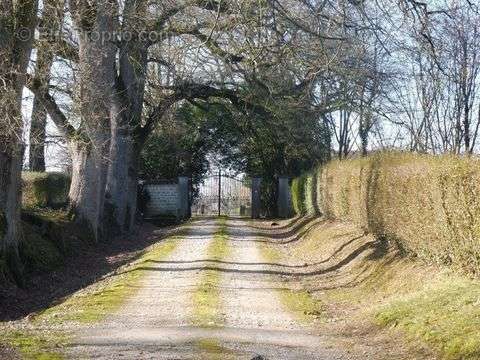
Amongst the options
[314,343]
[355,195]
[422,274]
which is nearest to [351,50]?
[355,195]

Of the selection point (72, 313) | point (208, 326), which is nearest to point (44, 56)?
point (72, 313)

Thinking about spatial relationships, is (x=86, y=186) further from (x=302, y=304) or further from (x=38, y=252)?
(x=302, y=304)

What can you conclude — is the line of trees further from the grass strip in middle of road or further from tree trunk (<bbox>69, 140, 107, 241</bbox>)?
the grass strip in middle of road

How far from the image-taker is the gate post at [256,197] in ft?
127

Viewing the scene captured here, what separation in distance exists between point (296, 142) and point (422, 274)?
20.4 meters

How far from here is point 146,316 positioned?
35.1ft

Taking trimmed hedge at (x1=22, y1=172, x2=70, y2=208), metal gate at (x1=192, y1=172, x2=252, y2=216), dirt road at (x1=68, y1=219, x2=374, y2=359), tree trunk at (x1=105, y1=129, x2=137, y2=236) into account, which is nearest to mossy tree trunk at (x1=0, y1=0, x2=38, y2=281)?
dirt road at (x1=68, y1=219, x2=374, y2=359)

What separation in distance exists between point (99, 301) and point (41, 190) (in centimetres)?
1596

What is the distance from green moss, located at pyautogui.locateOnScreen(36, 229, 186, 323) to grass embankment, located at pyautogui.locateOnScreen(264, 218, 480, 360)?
3.38 metres

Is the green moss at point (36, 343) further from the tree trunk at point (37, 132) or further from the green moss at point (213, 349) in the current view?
the tree trunk at point (37, 132)

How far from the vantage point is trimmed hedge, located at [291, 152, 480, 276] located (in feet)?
34.7

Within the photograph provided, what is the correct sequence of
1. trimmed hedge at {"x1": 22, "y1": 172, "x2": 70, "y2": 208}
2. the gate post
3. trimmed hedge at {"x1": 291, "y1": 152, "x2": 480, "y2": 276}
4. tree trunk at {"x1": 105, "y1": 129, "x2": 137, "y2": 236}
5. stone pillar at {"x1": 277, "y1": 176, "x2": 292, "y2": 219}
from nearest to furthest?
trimmed hedge at {"x1": 291, "y1": 152, "x2": 480, "y2": 276} < tree trunk at {"x1": 105, "y1": 129, "x2": 137, "y2": 236} < trimmed hedge at {"x1": 22, "y1": 172, "x2": 70, "y2": 208} < the gate post < stone pillar at {"x1": 277, "y1": 176, "x2": 292, "y2": 219}

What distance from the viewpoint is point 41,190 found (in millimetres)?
27344

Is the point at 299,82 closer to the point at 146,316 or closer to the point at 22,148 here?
the point at 22,148
